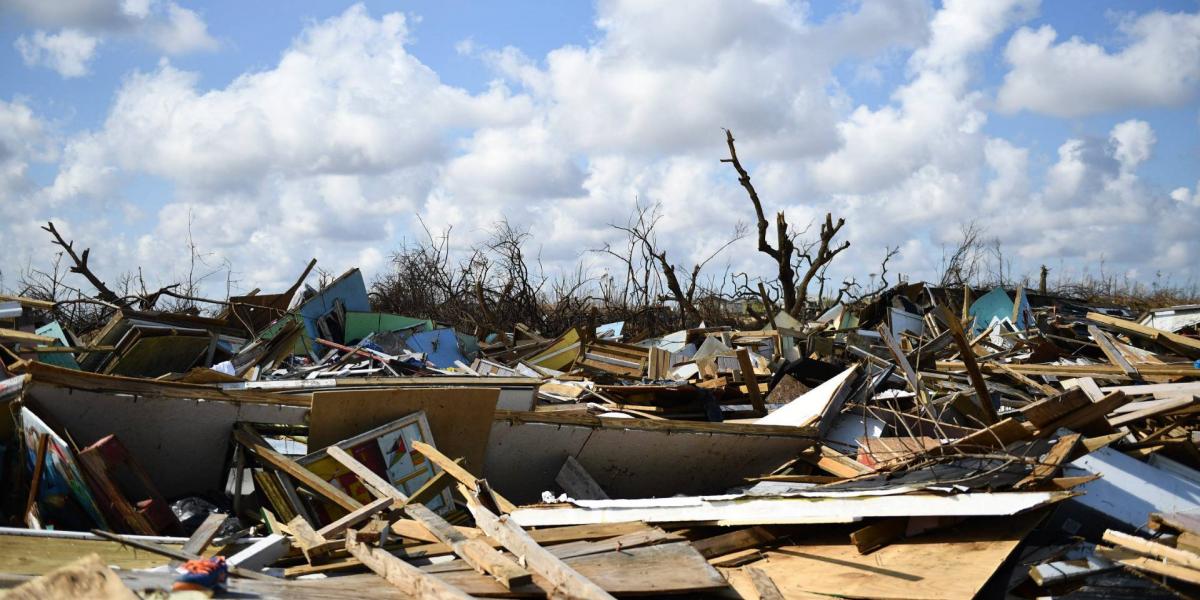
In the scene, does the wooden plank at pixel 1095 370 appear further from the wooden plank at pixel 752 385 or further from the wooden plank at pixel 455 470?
the wooden plank at pixel 455 470

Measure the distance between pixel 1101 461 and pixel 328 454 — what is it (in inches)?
199

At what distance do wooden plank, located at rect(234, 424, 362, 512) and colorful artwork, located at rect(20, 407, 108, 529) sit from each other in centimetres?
98

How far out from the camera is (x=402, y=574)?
4.13m

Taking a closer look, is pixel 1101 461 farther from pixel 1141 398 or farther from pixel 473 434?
pixel 473 434

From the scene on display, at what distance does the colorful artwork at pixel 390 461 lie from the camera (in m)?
6.10

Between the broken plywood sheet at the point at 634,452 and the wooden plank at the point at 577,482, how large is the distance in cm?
11

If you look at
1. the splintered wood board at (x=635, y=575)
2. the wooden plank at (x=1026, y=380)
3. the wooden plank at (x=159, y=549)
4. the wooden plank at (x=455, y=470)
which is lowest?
the splintered wood board at (x=635, y=575)

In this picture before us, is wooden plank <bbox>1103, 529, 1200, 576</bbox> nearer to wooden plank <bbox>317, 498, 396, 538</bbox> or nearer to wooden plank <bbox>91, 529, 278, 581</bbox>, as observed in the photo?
wooden plank <bbox>317, 498, 396, 538</bbox>

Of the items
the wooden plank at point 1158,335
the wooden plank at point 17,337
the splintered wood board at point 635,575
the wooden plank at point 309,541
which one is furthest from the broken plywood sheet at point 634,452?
the wooden plank at point 1158,335

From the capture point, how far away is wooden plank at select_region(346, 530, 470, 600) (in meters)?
3.89

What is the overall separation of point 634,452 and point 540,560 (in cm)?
333

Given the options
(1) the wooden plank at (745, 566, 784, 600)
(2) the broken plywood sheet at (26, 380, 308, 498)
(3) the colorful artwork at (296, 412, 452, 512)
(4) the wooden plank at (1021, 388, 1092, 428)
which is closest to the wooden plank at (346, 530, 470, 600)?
(1) the wooden plank at (745, 566, 784, 600)

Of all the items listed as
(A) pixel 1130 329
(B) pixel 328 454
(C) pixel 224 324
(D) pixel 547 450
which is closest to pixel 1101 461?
(D) pixel 547 450

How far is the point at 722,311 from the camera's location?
60.5ft
